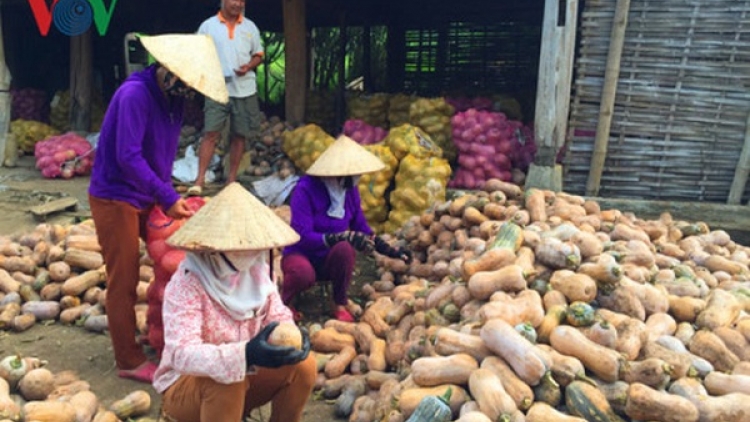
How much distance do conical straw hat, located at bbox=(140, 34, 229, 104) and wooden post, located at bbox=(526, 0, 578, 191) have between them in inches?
152

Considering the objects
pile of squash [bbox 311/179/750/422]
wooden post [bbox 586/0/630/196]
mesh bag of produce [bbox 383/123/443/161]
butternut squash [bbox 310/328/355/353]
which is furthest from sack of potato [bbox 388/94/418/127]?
butternut squash [bbox 310/328/355/353]

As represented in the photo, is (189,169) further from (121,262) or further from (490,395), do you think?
(490,395)

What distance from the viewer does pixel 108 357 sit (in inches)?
165

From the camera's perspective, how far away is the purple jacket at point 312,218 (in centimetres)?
446

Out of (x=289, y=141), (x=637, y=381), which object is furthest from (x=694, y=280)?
(x=289, y=141)

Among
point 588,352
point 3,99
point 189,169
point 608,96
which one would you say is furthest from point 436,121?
point 3,99

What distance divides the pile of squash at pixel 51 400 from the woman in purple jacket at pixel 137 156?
0.45 m

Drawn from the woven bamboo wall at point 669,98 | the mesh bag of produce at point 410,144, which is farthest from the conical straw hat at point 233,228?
the woven bamboo wall at point 669,98

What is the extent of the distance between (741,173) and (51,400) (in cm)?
649

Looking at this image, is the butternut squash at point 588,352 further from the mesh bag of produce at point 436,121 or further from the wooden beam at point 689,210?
the mesh bag of produce at point 436,121

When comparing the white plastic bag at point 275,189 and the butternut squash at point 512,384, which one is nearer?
the butternut squash at point 512,384

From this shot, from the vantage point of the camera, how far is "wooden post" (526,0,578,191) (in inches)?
245

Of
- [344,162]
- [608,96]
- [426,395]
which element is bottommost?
[426,395]

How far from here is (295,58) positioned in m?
8.38
